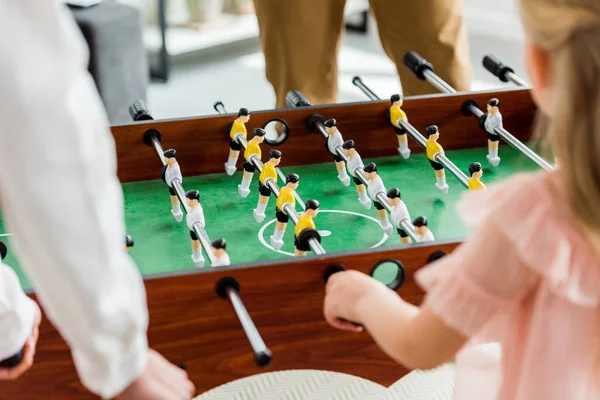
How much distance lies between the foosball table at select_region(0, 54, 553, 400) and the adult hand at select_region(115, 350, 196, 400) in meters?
0.10

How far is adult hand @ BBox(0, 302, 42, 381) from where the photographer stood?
1.07m

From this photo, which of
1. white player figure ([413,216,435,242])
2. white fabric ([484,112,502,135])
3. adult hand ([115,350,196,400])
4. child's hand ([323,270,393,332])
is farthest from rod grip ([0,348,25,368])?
white fabric ([484,112,502,135])

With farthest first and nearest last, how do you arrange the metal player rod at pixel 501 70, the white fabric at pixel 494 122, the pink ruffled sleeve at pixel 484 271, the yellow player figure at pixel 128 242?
the metal player rod at pixel 501 70 < the white fabric at pixel 494 122 < the yellow player figure at pixel 128 242 < the pink ruffled sleeve at pixel 484 271

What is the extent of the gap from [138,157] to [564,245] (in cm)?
95

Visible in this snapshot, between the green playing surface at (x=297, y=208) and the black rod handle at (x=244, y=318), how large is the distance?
238 mm

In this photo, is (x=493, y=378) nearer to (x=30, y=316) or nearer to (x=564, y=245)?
(x=564, y=245)

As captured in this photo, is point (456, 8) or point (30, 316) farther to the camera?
point (456, 8)

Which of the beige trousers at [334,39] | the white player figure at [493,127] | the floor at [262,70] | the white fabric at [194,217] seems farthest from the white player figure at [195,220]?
the floor at [262,70]

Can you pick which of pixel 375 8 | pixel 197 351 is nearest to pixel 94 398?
pixel 197 351

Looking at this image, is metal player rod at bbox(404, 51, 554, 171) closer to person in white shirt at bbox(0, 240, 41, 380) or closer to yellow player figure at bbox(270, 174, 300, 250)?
yellow player figure at bbox(270, 174, 300, 250)

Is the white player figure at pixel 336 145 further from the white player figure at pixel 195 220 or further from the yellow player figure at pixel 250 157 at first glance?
the white player figure at pixel 195 220

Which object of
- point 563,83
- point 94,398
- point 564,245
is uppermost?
point 563,83

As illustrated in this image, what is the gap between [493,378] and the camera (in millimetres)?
1214

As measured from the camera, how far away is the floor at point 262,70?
3.59 meters
